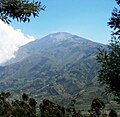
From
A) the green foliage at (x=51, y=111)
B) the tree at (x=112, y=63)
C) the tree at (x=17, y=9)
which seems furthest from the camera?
the green foliage at (x=51, y=111)

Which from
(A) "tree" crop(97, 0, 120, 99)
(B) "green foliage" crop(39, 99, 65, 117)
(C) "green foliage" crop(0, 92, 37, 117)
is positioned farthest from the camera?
(C) "green foliage" crop(0, 92, 37, 117)

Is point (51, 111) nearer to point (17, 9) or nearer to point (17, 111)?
point (17, 111)

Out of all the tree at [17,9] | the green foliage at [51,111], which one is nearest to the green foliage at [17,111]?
the green foliage at [51,111]

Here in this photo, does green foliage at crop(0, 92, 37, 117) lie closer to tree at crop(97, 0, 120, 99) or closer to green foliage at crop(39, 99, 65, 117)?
green foliage at crop(39, 99, 65, 117)

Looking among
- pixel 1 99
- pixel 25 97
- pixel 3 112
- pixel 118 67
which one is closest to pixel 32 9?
pixel 118 67

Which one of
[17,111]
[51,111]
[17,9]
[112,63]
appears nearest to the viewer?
[17,9]

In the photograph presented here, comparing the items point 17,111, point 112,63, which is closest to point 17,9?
point 112,63

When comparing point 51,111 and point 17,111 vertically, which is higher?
point 17,111

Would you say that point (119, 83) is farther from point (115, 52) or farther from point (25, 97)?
point (25, 97)

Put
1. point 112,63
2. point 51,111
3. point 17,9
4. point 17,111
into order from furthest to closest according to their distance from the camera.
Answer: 1. point 17,111
2. point 51,111
3. point 112,63
4. point 17,9

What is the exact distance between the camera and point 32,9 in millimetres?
16938

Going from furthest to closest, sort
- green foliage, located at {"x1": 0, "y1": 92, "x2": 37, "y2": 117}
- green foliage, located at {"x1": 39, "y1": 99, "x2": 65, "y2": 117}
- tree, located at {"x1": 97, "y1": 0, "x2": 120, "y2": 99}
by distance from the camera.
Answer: green foliage, located at {"x1": 0, "y1": 92, "x2": 37, "y2": 117}, green foliage, located at {"x1": 39, "y1": 99, "x2": 65, "y2": 117}, tree, located at {"x1": 97, "y1": 0, "x2": 120, "y2": 99}

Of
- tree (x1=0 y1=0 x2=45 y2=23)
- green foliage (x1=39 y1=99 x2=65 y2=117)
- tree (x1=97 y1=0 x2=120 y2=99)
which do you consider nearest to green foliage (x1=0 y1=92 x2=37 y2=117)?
green foliage (x1=39 y1=99 x2=65 y2=117)

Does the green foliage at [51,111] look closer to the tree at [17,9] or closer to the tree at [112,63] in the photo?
the tree at [112,63]
